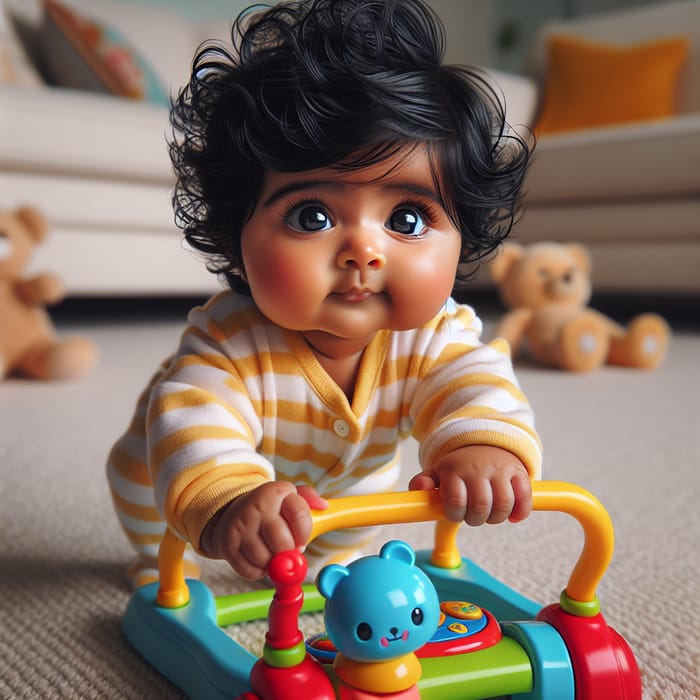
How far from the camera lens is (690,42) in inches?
92.7

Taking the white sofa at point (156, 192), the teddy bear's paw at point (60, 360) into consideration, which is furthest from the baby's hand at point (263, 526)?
the white sofa at point (156, 192)

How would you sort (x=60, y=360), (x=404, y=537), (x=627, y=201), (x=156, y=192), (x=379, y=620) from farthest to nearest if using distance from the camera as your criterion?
1. (x=627, y=201)
2. (x=156, y=192)
3. (x=60, y=360)
4. (x=404, y=537)
5. (x=379, y=620)

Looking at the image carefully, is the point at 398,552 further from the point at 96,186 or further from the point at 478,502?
the point at 96,186

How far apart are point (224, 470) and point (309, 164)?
18 centimetres

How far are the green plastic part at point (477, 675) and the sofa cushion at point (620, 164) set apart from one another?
1377 mm

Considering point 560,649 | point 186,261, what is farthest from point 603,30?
point 560,649

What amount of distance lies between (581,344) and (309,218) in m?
1.06

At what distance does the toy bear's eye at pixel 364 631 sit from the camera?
1.18 ft

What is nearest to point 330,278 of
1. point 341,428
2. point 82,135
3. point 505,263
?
point 341,428

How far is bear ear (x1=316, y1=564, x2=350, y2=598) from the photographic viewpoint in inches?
14.6

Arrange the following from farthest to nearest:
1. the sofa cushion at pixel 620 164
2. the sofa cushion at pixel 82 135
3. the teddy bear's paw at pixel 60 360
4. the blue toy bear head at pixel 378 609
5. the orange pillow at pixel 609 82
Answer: the orange pillow at pixel 609 82 → the sofa cushion at pixel 620 164 → the sofa cushion at pixel 82 135 → the teddy bear's paw at pixel 60 360 → the blue toy bear head at pixel 378 609

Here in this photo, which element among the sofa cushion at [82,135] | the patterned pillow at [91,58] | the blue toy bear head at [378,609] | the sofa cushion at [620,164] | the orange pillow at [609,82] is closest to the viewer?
the blue toy bear head at [378,609]

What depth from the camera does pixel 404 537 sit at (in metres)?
0.70

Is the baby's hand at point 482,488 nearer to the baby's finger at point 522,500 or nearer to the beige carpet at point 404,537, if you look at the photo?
the baby's finger at point 522,500
